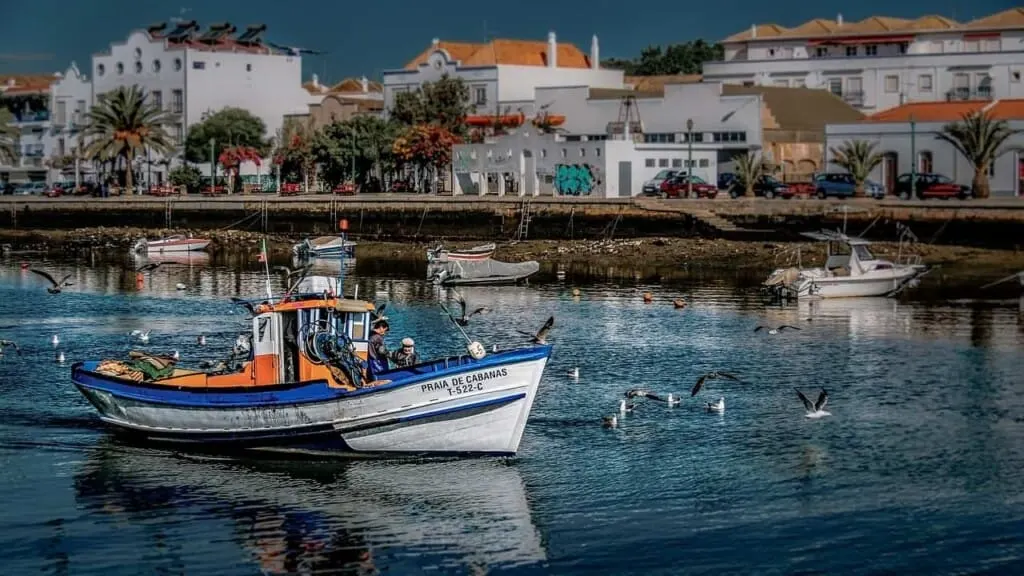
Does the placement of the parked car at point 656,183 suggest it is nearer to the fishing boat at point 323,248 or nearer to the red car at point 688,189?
the red car at point 688,189

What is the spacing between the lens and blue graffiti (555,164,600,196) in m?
100

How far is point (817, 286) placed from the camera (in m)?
61.1

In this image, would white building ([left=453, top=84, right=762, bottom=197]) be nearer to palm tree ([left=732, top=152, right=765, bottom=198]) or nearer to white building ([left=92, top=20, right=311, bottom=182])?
palm tree ([left=732, top=152, right=765, bottom=198])

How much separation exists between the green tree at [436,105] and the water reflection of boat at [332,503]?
296ft

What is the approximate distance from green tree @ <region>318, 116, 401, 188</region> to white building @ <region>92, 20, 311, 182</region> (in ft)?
78.0

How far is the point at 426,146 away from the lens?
10975cm

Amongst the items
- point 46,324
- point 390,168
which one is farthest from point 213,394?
point 390,168

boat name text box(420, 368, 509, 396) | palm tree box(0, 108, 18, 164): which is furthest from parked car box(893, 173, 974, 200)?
palm tree box(0, 108, 18, 164)

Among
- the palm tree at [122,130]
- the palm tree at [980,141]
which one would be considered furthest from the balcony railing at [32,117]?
the palm tree at [980,141]

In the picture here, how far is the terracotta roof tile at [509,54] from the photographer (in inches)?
5103

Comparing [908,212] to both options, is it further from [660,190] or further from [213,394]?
[213,394]

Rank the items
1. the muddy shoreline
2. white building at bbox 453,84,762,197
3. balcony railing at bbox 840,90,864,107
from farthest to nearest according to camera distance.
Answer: balcony railing at bbox 840,90,864,107
white building at bbox 453,84,762,197
the muddy shoreline

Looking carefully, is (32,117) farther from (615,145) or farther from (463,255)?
(463,255)

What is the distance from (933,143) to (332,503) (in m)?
73.7
